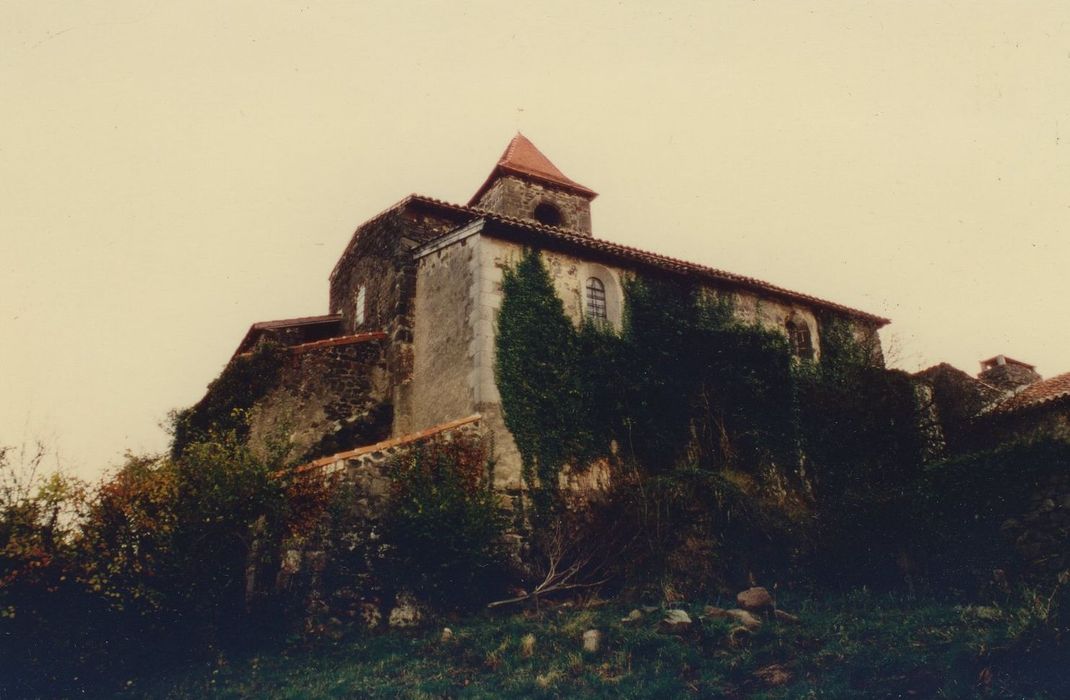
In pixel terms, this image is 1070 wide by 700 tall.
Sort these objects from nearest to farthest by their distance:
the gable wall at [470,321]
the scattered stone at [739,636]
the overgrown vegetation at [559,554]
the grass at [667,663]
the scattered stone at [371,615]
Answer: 1. the grass at [667,663]
2. the overgrown vegetation at [559,554]
3. the scattered stone at [739,636]
4. the scattered stone at [371,615]
5. the gable wall at [470,321]

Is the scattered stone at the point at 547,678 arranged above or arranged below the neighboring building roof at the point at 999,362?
below

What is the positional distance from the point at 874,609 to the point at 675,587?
3565 millimetres

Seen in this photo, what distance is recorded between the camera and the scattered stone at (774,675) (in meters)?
9.76

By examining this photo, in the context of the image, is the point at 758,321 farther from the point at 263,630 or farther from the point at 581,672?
the point at 263,630

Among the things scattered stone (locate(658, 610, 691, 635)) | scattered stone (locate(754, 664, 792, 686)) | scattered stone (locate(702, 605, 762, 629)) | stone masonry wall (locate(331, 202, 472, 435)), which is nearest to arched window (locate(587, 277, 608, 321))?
stone masonry wall (locate(331, 202, 472, 435))

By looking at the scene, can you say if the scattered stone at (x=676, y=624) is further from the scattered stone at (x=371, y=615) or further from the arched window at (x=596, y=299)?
the arched window at (x=596, y=299)

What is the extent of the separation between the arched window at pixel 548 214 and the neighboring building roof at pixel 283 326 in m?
8.30

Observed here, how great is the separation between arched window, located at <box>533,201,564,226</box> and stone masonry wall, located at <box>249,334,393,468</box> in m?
10.1

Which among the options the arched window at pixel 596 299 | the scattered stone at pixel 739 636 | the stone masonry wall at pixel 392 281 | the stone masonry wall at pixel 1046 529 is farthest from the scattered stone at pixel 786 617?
the stone masonry wall at pixel 392 281

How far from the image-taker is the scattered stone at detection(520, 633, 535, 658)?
11255mm

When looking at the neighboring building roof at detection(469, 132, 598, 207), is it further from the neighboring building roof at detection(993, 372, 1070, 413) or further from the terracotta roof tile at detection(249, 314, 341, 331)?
the neighboring building roof at detection(993, 372, 1070, 413)

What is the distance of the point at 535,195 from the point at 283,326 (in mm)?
10704

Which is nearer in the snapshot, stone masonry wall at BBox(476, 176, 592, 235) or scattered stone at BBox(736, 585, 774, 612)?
scattered stone at BBox(736, 585, 774, 612)

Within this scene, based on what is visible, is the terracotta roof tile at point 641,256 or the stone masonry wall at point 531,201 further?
the stone masonry wall at point 531,201
